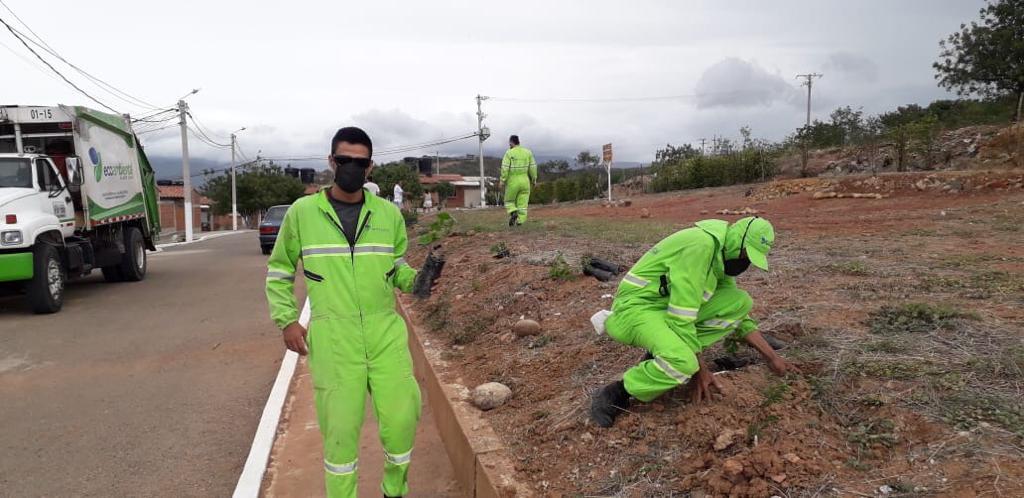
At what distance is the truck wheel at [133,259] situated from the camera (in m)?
12.3

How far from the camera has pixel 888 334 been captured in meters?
3.96

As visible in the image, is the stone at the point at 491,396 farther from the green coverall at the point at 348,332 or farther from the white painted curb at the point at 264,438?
the white painted curb at the point at 264,438

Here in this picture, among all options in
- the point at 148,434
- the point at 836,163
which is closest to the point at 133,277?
the point at 148,434

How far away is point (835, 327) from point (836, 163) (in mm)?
22599

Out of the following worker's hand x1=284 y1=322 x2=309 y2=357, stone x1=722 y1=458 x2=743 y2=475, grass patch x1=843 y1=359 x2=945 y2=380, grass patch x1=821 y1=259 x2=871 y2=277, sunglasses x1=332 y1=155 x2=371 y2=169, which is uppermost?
sunglasses x1=332 y1=155 x2=371 y2=169

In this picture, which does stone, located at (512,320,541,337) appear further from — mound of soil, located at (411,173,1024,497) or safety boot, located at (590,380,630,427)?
safety boot, located at (590,380,630,427)

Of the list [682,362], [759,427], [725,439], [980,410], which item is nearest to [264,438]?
[682,362]

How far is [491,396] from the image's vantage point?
4.30 meters

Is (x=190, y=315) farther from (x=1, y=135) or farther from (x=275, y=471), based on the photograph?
(x=275, y=471)

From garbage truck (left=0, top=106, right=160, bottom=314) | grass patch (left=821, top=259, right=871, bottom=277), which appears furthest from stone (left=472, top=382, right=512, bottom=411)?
garbage truck (left=0, top=106, right=160, bottom=314)

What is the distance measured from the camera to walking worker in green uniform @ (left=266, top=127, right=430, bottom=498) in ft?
10.0

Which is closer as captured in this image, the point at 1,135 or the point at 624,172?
the point at 1,135

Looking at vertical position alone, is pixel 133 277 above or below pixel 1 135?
below

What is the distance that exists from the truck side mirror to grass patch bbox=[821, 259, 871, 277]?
10.6m
